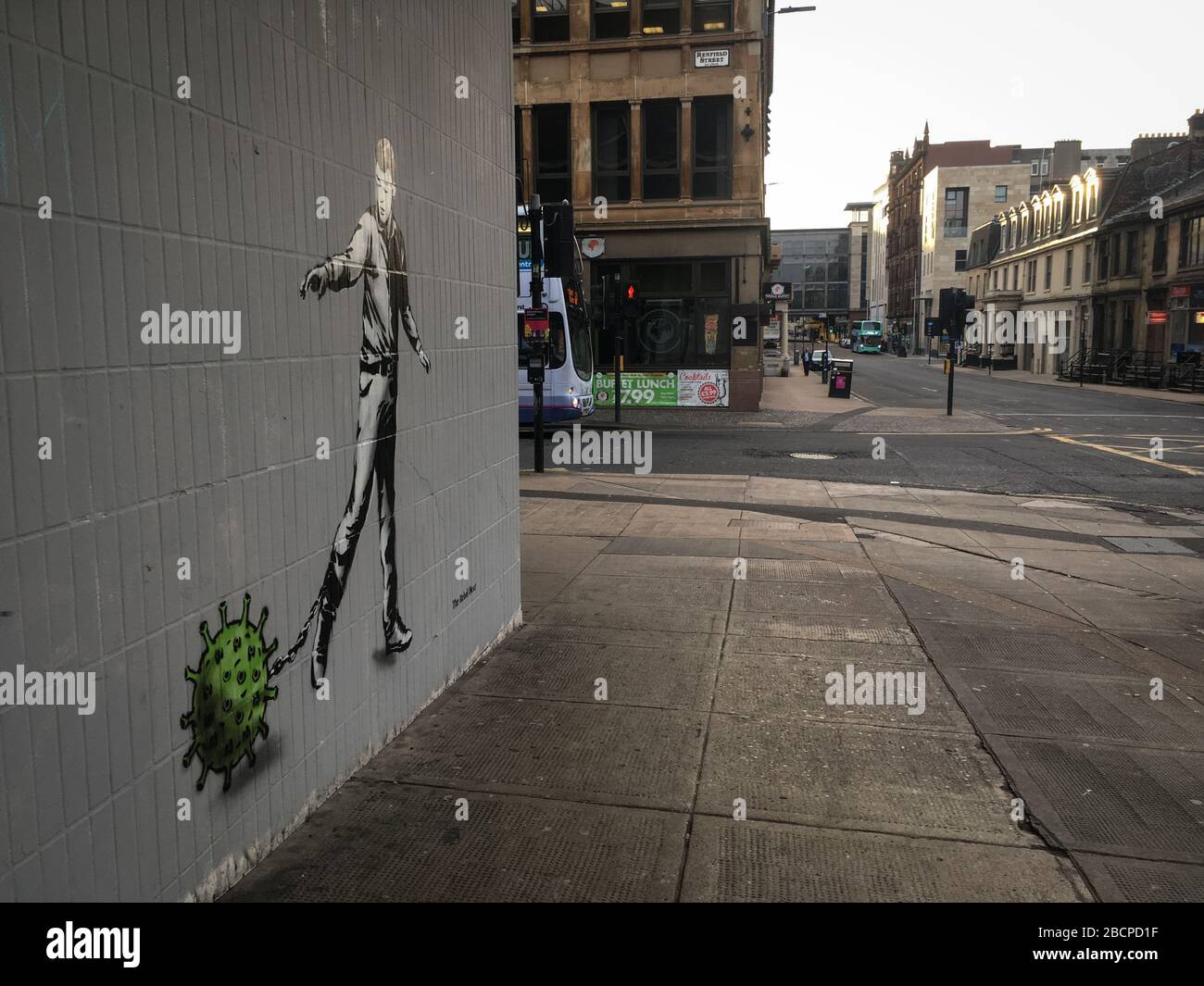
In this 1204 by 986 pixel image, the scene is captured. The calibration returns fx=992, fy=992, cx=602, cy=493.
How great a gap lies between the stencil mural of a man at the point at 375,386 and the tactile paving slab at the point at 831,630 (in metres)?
2.99

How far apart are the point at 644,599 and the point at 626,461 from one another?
10.3m

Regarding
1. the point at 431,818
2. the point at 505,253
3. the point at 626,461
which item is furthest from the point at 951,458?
the point at 431,818

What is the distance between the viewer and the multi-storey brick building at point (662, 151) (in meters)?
28.2

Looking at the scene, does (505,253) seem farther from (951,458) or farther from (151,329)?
(951,458)

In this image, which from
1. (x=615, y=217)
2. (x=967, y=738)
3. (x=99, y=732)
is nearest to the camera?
(x=99, y=732)

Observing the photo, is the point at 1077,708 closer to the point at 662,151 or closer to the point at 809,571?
the point at 809,571

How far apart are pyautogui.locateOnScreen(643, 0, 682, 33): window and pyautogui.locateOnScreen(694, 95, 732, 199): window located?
224cm

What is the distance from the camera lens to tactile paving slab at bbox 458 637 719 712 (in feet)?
19.7
